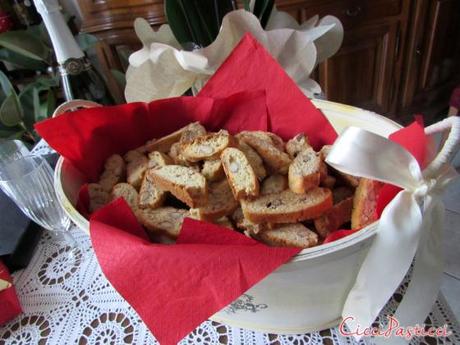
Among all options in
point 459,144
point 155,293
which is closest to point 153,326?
point 155,293

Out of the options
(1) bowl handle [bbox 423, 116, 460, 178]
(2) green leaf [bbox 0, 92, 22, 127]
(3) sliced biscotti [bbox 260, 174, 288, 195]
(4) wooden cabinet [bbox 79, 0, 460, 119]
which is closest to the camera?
(1) bowl handle [bbox 423, 116, 460, 178]

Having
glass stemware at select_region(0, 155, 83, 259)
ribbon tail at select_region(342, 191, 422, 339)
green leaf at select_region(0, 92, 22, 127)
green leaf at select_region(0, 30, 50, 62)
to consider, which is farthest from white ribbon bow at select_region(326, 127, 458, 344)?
green leaf at select_region(0, 30, 50, 62)

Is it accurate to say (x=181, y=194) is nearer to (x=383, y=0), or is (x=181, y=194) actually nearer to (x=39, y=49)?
(x=39, y=49)

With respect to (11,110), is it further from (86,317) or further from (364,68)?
(364,68)

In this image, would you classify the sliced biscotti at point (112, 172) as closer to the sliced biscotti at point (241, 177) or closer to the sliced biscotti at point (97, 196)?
the sliced biscotti at point (97, 196)

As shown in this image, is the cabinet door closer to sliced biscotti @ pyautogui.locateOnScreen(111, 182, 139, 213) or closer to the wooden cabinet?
the wooden cabinet

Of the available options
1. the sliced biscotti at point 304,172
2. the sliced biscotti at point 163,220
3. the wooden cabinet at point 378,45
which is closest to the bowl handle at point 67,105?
the sliced biscotti at point 163,220

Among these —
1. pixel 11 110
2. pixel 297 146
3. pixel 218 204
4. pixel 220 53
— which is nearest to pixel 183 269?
pixel 218 204
